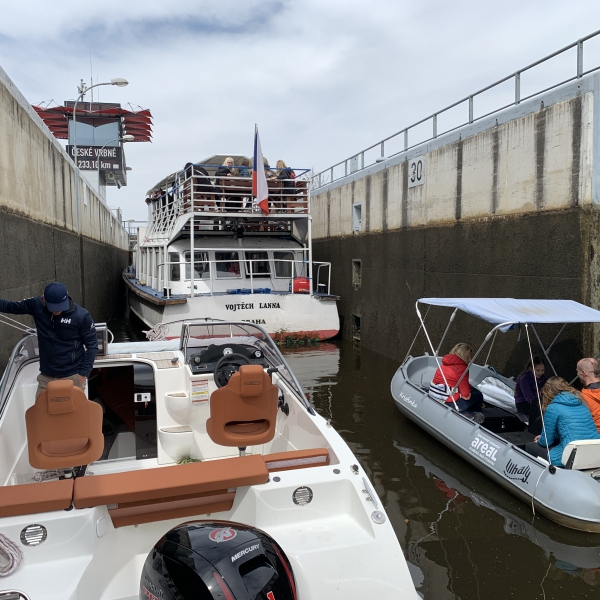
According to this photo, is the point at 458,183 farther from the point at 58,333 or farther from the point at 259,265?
the point at 58,333

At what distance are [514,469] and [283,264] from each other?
1081cm

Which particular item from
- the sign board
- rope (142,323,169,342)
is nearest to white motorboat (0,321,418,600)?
rope (142,323,169,342)

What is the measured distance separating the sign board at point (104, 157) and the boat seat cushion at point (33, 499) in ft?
151

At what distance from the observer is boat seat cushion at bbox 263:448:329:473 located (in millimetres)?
3113

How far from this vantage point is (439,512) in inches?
202

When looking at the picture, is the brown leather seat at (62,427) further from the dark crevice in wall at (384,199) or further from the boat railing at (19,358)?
the dark crevice in wall at (384,199)

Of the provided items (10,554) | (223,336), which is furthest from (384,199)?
(10,554)

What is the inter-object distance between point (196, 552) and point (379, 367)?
976 cm

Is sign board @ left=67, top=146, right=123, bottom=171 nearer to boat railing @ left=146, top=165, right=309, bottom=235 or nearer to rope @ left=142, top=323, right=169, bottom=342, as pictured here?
boat railing @ left=146, top=165, right=309, bottom=235

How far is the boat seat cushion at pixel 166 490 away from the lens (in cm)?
259

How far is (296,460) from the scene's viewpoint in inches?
126

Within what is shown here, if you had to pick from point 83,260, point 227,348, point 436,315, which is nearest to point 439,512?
point 227,348

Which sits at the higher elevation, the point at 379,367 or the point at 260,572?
the point at 260,572

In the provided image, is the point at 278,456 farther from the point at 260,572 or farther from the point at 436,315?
the point at 436,315
